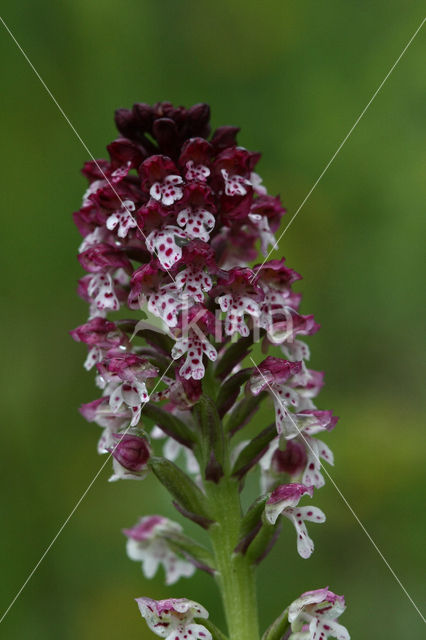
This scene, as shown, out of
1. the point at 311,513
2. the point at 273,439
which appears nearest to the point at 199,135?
the point at 273,439

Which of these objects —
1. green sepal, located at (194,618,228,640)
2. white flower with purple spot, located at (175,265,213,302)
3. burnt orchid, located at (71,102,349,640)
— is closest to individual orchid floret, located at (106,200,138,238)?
burnt orchid, located at (71,102,349,640)

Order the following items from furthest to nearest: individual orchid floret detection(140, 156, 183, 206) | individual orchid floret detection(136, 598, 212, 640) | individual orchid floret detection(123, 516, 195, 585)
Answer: individual orchid floret detection(123, 516, 195, 585) < individual orchid floret detection(140, 156, 183, 206) < individual orchid floret detection(136, 598, 212, 640)

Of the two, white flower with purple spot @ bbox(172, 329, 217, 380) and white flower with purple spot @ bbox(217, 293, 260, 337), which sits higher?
white flower with purple spot @ bbox(217, 293, 260, 337)

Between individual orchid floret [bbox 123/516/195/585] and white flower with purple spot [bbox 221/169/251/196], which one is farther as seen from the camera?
individual orchid floret [bbox 123/516/195/585]

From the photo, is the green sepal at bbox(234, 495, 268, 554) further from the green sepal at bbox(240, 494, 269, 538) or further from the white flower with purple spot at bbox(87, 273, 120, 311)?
the white flower with purple spot at bbox(87, 273, 120, 311)

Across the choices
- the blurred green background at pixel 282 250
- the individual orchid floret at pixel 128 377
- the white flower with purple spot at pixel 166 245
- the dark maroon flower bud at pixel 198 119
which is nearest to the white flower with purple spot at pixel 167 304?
the white flower with purple spot at pixel 166 245

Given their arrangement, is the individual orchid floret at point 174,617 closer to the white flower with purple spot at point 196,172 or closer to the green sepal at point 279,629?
the green sepal at point 279,629
